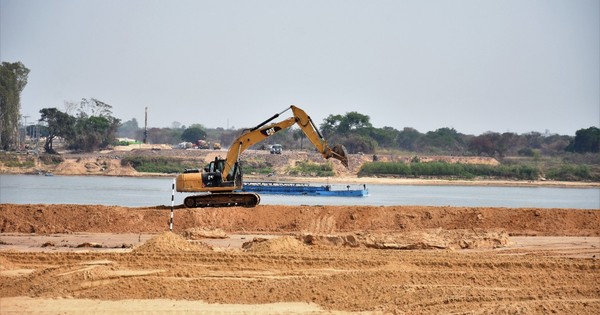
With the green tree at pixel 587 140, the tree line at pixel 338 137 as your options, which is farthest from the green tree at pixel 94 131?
the green tree at pixel 587 140

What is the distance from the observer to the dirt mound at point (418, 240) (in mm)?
23812

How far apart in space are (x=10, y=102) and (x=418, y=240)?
84.4 m

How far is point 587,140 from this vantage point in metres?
119

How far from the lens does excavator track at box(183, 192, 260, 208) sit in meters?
32.7

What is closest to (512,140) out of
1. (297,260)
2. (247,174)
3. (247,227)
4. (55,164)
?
(247,174)

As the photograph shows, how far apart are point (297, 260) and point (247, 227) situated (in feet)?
32.8

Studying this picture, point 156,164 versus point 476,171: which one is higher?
point 156,164

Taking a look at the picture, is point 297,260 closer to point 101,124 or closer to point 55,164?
point 55,164

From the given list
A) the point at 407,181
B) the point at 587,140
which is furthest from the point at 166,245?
the point at 587,140

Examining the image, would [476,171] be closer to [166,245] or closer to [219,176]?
[219,176]

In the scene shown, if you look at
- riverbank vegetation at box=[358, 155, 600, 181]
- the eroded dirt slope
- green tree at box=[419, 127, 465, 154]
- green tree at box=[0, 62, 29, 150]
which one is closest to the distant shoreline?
riverbank vegetation at box=[358, 155, 600, 181]

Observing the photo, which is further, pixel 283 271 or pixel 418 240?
pixel 418 240

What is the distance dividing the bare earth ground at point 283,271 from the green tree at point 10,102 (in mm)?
75805

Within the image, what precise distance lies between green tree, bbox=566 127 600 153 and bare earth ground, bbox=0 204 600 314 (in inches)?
3688
